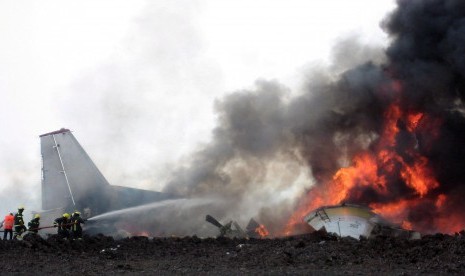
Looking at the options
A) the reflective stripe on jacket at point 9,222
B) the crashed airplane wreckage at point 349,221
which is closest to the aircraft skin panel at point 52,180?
the reflective stripe on jacket at point 9,222

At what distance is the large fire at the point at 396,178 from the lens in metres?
22.9

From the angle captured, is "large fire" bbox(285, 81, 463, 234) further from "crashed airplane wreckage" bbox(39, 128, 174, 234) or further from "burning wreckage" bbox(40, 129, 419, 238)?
"crashed airplane wreckage" bbox(39, 128, 174, 234)

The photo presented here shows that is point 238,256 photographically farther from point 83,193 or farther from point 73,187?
point 73,187

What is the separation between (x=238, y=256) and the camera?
15117mm

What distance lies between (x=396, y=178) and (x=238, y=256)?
11.9m

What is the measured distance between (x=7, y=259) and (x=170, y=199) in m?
13.7

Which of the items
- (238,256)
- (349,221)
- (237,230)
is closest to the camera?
(238,256)

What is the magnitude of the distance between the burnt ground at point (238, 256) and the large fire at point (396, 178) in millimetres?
6991

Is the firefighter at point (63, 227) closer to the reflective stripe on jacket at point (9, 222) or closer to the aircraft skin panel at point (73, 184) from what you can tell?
the reflective stripe on jacket at point (9, 222)

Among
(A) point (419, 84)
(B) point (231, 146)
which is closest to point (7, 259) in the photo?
(B) point (231, 146)

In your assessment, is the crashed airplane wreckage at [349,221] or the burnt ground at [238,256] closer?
the burnt ground at [238,256]

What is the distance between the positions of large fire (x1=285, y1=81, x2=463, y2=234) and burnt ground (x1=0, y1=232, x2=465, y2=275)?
6.99 meters

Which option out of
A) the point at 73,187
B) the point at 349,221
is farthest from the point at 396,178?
the point at 73,187

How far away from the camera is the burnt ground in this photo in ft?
41.0
